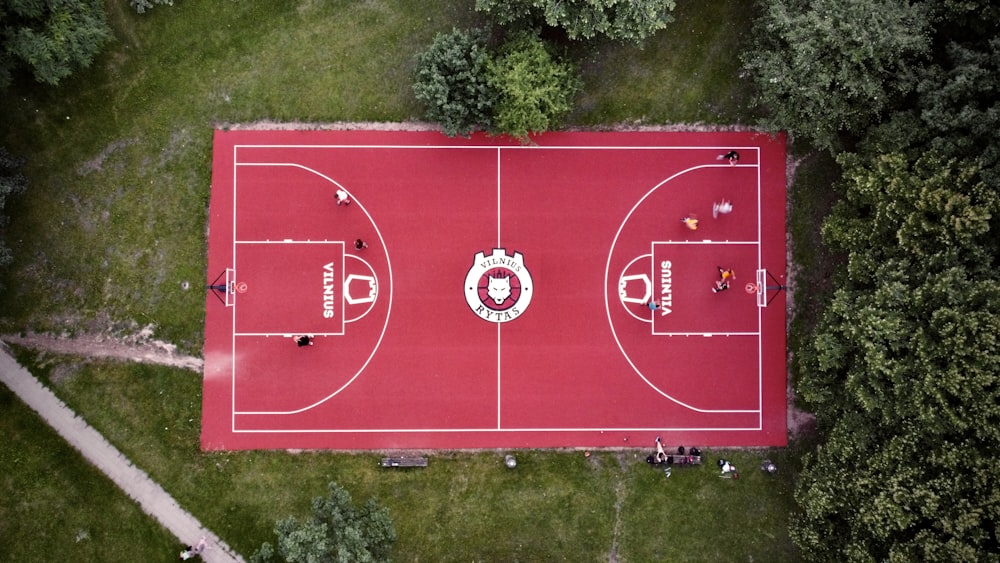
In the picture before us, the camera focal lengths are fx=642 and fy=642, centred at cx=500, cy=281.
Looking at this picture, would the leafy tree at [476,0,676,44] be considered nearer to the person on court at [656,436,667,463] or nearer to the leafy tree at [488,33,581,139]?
the leafy tree at [488,33,581,139]

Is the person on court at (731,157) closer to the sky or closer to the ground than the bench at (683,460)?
closer to the sky

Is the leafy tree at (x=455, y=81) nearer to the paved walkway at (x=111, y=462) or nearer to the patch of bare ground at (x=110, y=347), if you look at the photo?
the patch of bare ground at (x=110, y=347)

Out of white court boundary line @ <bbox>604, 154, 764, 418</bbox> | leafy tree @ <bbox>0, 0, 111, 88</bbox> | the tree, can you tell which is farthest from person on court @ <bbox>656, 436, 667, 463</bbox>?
leafy tree @ <bbox>0, 0, 111, 88</bbox>

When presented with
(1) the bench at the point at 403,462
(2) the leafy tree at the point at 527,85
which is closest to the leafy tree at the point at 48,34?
(2) the leafy tree at the point at 527,85

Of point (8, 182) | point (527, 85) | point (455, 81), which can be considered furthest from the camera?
point (8, 182)

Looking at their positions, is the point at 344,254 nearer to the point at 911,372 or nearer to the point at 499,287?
the point at 499,287

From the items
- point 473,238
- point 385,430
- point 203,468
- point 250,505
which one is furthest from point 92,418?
point 473,238

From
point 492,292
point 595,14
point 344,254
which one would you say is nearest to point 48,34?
point 344,254

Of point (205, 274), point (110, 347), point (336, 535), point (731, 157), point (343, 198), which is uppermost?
point (731, 157)
